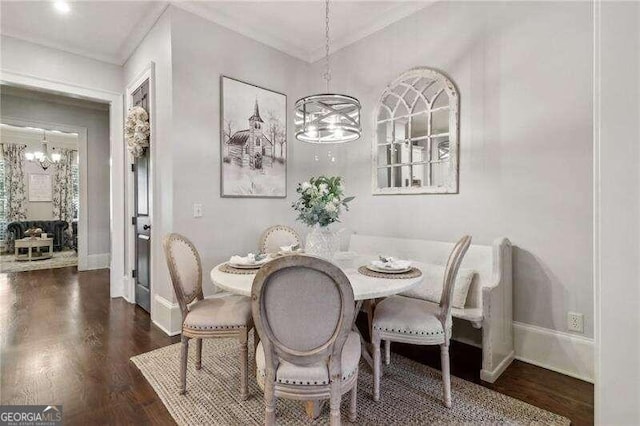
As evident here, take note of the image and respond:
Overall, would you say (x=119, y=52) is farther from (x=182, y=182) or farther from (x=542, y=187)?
(x=542, y=187)

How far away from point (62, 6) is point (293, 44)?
2.25 metres

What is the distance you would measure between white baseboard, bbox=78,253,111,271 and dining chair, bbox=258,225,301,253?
4.67 meters

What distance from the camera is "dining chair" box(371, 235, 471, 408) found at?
183cm

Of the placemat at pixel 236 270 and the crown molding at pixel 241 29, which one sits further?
the crown molding at pixel 241 29

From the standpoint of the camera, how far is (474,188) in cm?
269

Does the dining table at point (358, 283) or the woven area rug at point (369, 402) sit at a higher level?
the dining table at point (358, 283)

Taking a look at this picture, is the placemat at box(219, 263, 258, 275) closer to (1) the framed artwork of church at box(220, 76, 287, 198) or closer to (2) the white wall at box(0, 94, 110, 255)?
(1) the framed artwork of church at box(220, 76, 287, 198)

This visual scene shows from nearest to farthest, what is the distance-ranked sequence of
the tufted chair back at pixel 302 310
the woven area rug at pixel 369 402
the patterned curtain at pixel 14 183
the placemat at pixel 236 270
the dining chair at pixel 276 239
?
the tufted chair back at pixel 302 310 → the woven area rug at pixel 369 402 → the placemat at pixel 236 270 → the dining chair at pixel 276 239 → the patterned curtain at pixel 14 183

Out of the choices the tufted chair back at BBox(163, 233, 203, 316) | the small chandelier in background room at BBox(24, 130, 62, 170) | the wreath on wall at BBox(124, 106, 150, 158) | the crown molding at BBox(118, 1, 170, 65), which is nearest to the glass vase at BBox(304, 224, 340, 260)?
the tufted chair back at BBox(163, 233, 203, 316)

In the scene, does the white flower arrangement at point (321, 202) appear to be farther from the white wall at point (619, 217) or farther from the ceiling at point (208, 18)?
the ceiling at point (208, 18)

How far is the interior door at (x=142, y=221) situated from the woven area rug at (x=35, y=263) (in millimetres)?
3608

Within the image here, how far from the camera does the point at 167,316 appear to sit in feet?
9.77

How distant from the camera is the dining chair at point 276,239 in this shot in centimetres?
303

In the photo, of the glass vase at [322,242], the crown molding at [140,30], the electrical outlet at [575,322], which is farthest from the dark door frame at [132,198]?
the electrical outlet at [575,322]
